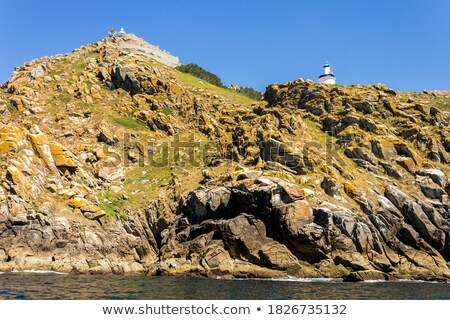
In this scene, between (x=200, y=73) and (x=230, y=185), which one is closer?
(x=230, y=185)

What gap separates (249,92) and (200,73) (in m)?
18.1

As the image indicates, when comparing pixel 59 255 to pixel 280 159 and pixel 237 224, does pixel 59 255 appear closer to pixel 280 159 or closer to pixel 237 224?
pixel 237 224

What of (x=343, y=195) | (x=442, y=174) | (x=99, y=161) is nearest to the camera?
(x=343, y=195)

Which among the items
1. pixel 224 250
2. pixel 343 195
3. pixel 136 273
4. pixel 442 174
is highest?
pixel 442 174

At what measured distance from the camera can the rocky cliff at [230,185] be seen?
50688 mm

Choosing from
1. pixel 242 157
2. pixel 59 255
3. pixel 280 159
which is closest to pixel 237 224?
pixel 280 159

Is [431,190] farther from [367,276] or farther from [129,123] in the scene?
[129,123]

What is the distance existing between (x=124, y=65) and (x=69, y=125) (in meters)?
27.1

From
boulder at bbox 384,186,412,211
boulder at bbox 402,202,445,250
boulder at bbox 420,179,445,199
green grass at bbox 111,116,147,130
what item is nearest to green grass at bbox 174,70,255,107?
green grass at bbox 111,116,147,130

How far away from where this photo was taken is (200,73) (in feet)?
447

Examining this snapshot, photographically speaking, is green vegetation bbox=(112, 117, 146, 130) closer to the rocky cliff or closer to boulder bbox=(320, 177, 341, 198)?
the rocky cliff

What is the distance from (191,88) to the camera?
112188 mm

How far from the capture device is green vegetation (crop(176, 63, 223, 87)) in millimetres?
134125

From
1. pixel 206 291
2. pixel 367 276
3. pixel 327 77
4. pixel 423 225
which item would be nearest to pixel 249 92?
pixel 327 77
